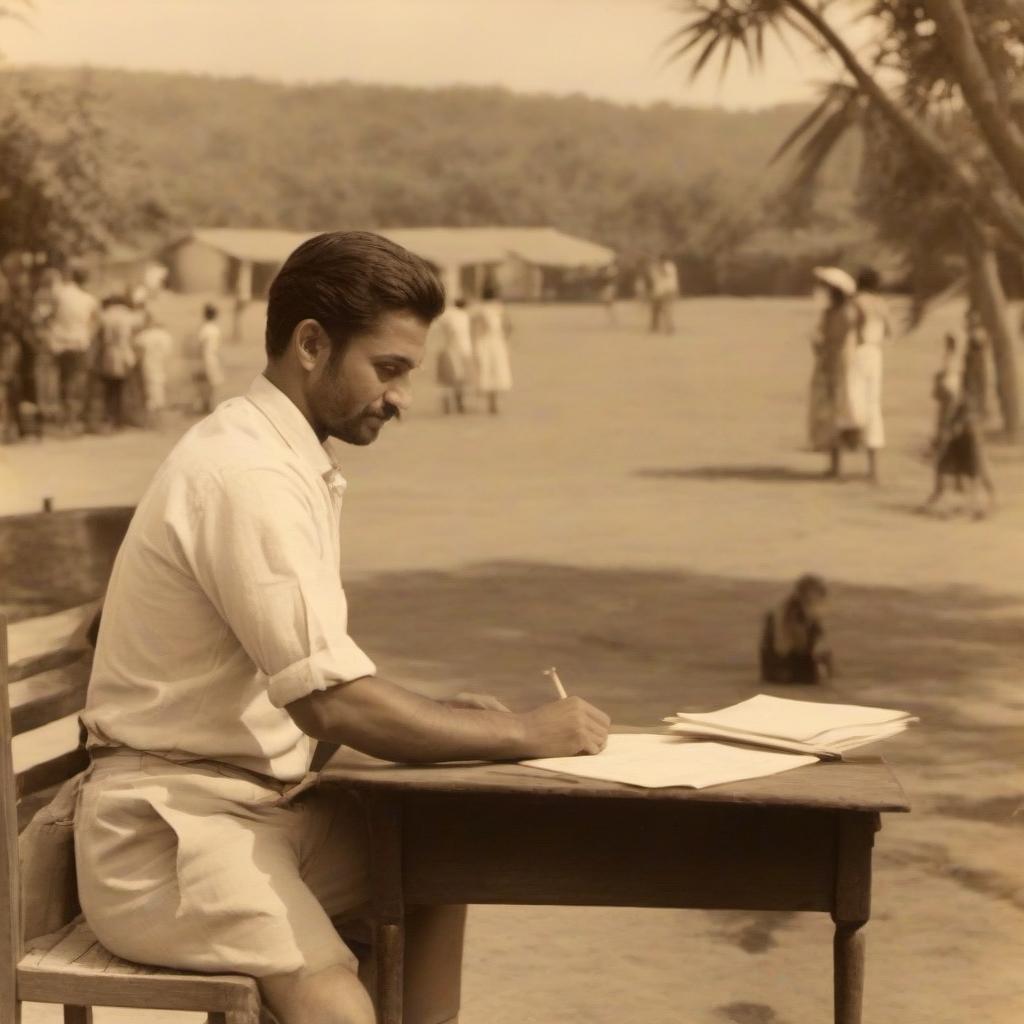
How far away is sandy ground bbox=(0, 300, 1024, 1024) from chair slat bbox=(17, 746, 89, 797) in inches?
45.8

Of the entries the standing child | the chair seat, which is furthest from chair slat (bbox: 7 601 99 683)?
the standing child

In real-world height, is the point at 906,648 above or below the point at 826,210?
below

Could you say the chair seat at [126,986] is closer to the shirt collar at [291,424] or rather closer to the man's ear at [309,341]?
the shirt collar at [291,424]

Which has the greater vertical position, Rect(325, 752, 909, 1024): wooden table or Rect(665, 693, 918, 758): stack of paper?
Rect(665, 693, 918, 758): stack of paper

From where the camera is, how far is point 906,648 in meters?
8.05

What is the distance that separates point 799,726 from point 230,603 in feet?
2.19

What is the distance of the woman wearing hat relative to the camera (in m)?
14.8

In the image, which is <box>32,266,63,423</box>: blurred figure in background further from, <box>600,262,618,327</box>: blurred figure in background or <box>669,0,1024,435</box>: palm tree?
<box>600,262,618,327</box>: blurred figure in background

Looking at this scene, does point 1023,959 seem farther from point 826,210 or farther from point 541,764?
point 826,210

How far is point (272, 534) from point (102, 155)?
23954 millimetres

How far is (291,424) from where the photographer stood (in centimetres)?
240

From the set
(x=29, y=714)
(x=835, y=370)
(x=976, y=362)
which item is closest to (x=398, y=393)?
(x=29, y=714)

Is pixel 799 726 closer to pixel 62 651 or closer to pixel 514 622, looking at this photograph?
pixel 62 651

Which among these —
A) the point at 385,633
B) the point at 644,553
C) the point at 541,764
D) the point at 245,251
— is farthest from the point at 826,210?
the point at 541,764
